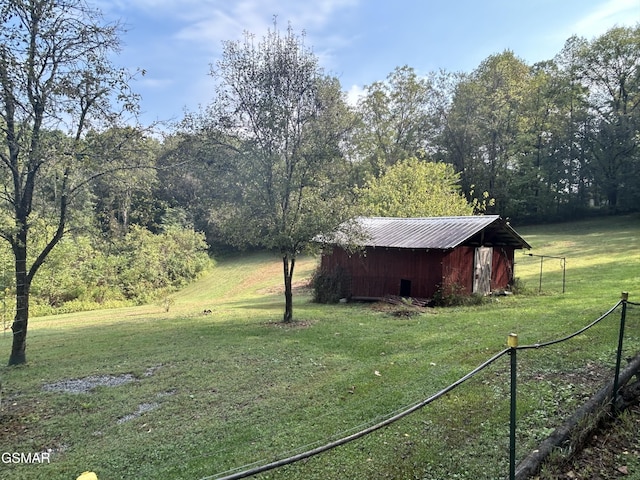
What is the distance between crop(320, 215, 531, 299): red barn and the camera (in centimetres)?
1455

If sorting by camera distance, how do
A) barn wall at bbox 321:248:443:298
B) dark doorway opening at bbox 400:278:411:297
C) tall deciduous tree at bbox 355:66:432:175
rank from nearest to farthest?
barn wall at bbox 321:248:443:298 < dark doorway opening at bbox 400:278:411:297 < tall deciduous tree at bbox 355:66:432:175

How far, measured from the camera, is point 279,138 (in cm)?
1091

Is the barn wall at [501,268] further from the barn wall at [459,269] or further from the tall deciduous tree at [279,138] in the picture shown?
the tall deciduous tree at [279,138]

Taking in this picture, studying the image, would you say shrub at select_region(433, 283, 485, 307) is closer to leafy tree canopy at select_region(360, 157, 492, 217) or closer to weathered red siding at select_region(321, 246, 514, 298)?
weathered red siding at select_region(321, 246, 514, 298)

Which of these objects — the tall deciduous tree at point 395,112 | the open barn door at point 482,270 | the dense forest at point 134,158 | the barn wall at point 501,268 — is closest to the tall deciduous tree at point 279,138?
the dense forest at point 134,158

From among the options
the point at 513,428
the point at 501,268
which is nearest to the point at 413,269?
the point at 501,268

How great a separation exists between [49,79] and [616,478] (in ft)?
32.1

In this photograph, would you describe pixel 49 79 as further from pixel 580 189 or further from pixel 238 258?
pixel 580 189

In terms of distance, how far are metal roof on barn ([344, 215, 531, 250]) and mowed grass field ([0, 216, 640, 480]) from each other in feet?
10.7

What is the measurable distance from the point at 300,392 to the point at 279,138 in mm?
7190

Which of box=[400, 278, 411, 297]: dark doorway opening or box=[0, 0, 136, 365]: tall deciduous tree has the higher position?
box=[0, 0, 136, 365]: tall deciduous tree

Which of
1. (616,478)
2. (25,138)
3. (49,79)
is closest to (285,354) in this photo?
(616,478)

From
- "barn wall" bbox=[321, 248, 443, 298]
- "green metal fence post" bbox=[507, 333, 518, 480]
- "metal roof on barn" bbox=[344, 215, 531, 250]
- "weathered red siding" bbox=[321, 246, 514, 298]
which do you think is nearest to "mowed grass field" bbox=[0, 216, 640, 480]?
"green metal fence post" bbox=[507, 333, 518, 480]

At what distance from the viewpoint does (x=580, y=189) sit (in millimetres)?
40156
